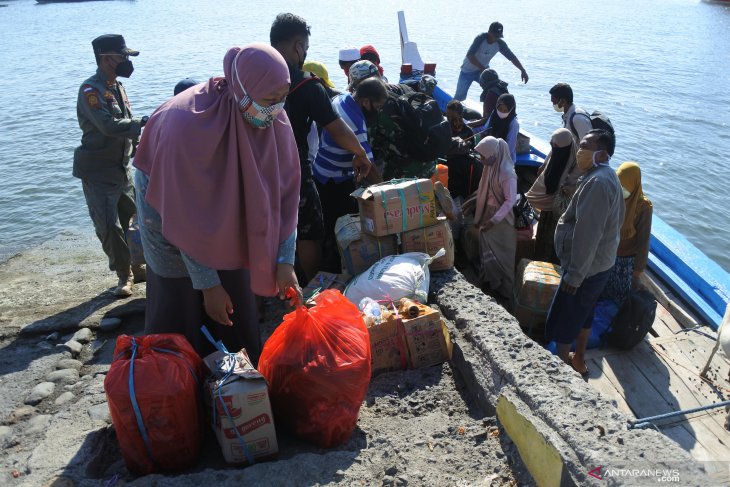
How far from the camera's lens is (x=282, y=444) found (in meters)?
2.63

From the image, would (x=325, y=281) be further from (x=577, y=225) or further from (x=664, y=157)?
(x=664, y=157)

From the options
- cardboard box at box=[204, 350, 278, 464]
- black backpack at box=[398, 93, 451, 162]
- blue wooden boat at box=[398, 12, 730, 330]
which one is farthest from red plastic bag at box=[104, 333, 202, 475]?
blue wooden boat at box=[398, 12, 730, 330]

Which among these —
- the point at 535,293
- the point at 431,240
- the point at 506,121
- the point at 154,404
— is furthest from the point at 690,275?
the point at 154,404

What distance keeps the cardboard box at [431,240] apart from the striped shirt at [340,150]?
0.68m

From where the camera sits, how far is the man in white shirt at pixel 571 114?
5039 mm

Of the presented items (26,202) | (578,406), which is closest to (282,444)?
(578,406)

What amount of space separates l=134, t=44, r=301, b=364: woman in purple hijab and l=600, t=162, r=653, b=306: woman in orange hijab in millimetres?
2661

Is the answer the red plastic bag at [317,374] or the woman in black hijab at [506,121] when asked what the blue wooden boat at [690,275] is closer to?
the woman in black hijab at [506,121]

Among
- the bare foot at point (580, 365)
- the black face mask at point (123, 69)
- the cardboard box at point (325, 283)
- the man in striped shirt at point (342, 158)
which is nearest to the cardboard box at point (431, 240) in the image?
the cardboard box at point (325, 283)

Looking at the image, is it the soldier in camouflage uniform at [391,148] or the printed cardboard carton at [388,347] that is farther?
the soldier in camouflage uniform at [391,148]

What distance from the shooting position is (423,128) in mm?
4602

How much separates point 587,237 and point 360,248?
146 cm

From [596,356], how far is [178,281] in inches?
123

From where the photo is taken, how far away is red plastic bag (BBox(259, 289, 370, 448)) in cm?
249
